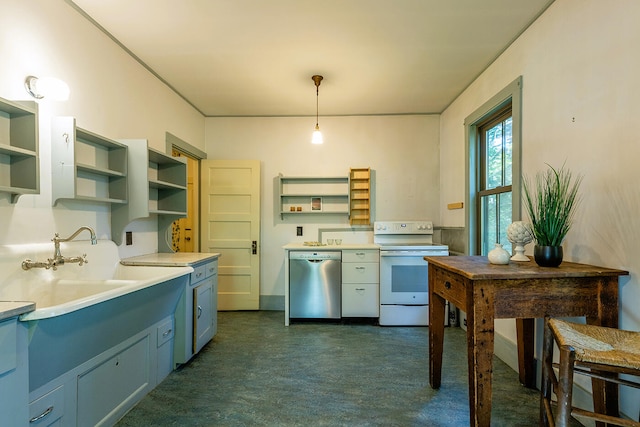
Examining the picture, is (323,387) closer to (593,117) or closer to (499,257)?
(499,257)

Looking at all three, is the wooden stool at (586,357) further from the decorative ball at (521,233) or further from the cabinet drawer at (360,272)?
the cabinet drawer at (360,272)

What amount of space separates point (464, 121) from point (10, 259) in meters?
3.81

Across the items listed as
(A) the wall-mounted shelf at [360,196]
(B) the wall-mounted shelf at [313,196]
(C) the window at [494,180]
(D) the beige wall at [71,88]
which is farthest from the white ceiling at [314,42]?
(B) the wall-mounted shelf at [313,196]

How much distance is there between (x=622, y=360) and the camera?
1113 millimetres

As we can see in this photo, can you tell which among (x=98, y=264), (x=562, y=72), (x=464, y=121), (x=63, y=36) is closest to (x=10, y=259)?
(x=98, y=264)

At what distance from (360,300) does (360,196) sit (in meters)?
1.32

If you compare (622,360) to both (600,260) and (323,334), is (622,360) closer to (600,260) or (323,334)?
(600,260)

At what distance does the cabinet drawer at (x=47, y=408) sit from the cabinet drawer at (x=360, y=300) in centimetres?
264

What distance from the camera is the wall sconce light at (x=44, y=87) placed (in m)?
1.79

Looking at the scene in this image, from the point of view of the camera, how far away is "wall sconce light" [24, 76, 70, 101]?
5.87 ft

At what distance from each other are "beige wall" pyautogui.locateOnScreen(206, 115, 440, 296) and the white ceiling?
600 millimetres

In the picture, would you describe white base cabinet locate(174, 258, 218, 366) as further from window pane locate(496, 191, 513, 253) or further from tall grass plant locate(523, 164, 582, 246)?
window pane locate(496, 191, 513, 253)

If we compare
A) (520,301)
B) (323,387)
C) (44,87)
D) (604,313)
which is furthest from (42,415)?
(604,313)

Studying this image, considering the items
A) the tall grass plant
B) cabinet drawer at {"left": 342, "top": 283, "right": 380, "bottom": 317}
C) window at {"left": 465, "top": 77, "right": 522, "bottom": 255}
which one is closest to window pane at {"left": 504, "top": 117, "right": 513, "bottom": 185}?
window at {"left": 465, "top": 77, "right": 522, "bottom": 255}
